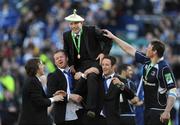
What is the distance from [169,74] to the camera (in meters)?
12.7

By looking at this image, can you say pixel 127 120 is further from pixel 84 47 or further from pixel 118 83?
pixel 84 47

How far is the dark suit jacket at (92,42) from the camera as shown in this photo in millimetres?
12805

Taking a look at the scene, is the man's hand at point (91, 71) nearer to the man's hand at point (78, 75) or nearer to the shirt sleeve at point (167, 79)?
the man's hand at point (78, 75)

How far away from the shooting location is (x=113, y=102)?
1301 cm

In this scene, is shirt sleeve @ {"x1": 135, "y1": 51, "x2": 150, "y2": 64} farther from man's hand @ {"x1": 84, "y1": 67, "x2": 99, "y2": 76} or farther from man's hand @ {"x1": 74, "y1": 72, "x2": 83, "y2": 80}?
man's hand @ {"x1": 74, "y1": 72, "x2": 83, "y2": 80}

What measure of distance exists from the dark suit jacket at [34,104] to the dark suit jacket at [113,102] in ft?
3.56

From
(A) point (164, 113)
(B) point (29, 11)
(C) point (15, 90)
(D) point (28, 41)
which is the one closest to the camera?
(A) point (164, 113)

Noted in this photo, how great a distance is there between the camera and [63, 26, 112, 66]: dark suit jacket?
42.0 feet

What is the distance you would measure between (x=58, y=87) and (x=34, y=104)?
21.7 inches

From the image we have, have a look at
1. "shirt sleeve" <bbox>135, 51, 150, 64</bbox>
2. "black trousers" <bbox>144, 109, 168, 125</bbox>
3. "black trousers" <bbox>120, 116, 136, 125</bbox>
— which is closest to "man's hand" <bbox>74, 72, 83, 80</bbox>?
"shirt sleeve" <bbox>135, 51, 150, 64</bbox>

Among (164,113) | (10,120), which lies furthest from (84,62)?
(10,120)

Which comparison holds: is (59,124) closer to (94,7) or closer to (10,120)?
(10,120)

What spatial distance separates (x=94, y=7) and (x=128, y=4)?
4.26 feet

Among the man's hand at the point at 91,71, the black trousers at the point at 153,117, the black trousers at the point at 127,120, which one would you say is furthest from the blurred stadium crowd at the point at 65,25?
the man's hand at the point at 91,71
